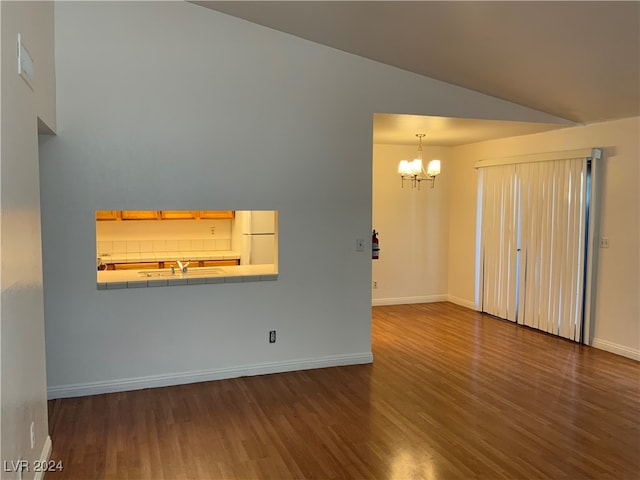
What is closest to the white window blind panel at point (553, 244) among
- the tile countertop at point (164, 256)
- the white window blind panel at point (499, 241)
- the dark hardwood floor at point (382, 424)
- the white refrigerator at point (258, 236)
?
the white window blind panel at point (499, 241)

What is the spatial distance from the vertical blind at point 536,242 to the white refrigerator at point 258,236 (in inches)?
115

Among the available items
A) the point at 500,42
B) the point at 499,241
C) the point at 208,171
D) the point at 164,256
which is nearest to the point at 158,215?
the point at 164,256

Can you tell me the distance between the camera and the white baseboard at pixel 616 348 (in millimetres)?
4910

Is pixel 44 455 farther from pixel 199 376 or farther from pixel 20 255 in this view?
pixel 199 376

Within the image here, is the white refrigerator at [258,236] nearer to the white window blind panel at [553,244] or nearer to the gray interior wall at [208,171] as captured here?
the gray interior wall at [208,171]

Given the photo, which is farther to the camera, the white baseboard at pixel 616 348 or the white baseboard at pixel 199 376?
the white baseboard at pixel 616 348

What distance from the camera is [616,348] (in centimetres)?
509

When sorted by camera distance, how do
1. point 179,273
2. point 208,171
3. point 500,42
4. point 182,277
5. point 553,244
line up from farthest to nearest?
point 553,244 → point 179,273 → point 182,277 → point 208,171 → point 500,42

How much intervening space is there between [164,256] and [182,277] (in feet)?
8.25

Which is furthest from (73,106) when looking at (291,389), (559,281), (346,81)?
(559,281)

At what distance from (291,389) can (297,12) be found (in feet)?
9.75

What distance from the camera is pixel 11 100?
7.27 ft

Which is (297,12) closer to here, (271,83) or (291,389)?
(271,83)

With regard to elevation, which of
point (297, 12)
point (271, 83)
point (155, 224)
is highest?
point (297, 12)
